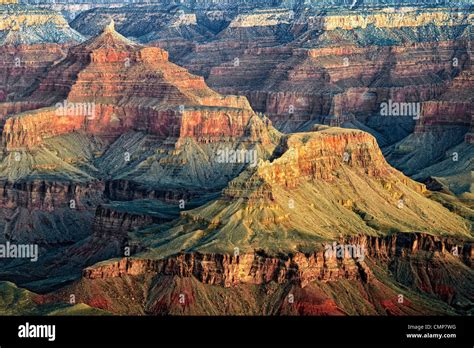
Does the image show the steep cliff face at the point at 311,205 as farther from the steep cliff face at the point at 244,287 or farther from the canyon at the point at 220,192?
the steep cliff face at the point at 244,287

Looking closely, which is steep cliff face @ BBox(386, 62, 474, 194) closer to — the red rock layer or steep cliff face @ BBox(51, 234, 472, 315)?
steep cliff face @ BBox(51, 234, 472, 315)

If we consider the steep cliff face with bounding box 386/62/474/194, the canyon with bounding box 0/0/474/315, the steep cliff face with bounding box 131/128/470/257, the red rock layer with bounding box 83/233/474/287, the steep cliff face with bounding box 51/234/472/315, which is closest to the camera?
the steep cliff face with bounding box 51/234/472/315

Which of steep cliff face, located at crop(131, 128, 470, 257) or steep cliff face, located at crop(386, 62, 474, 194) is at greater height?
steep cliff face, located at crop(386, 62, 474, 194)

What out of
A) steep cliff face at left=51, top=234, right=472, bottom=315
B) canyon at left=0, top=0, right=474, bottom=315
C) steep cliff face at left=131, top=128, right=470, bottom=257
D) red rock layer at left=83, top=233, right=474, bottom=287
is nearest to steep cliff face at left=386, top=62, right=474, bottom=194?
canyon at left=0, top=0, right=474, bottom=315

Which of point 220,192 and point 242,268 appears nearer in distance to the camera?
point 242,268

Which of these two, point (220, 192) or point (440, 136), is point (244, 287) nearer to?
point (220, 192)

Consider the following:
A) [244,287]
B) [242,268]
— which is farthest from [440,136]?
[244,287]

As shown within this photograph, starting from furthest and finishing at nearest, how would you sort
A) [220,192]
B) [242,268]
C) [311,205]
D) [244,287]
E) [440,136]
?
[440,136] → [220,192] → [311,205] → [242,268] → [244,287]

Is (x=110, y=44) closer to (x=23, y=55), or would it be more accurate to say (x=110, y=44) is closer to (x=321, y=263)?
(x=23, y=55)

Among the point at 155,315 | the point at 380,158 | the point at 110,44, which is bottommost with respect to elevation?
the point at 155,315
